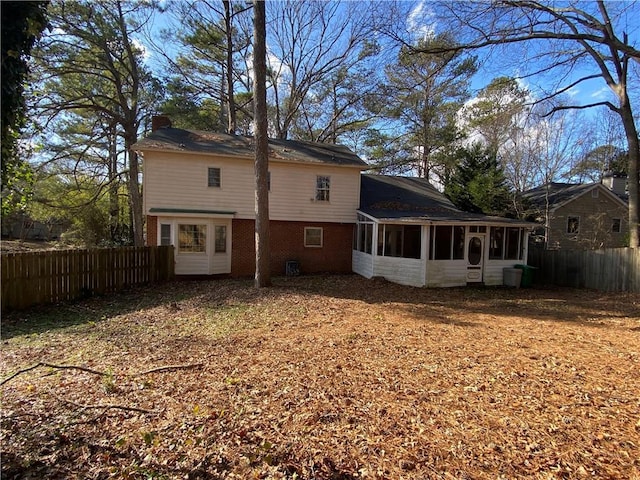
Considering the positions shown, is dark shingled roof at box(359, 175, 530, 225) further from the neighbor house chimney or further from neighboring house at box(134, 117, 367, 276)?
the neighbor house chimney

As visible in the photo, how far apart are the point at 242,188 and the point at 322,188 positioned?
11.8ft

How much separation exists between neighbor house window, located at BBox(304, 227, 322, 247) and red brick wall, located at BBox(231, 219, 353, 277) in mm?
146

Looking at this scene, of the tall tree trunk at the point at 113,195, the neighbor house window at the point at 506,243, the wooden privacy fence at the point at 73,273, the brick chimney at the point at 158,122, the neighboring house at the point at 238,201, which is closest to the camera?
the wooden privacy fence at the point at 73,273

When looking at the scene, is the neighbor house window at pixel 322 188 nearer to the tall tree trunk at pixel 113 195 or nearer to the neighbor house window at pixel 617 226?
the tall tree trunk at pixel 113 195

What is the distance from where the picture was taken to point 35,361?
525 cm

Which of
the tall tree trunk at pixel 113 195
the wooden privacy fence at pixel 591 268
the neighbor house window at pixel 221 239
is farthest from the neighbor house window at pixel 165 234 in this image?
the wooden privacy fence at pixel 591 268

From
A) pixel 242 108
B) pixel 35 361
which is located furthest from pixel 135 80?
pixel 35 361

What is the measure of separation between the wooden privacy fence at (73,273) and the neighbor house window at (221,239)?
2307mm

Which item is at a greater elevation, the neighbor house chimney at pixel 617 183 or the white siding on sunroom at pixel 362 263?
the neighbor house chimney at pixel 617 183

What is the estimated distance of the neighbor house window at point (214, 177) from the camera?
1472 centimetres

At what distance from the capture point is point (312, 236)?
16.1 metres

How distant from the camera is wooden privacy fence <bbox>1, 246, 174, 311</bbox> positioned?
29.3ft

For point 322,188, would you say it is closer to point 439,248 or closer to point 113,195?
point 439,248

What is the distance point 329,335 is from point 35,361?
457 centimetres
